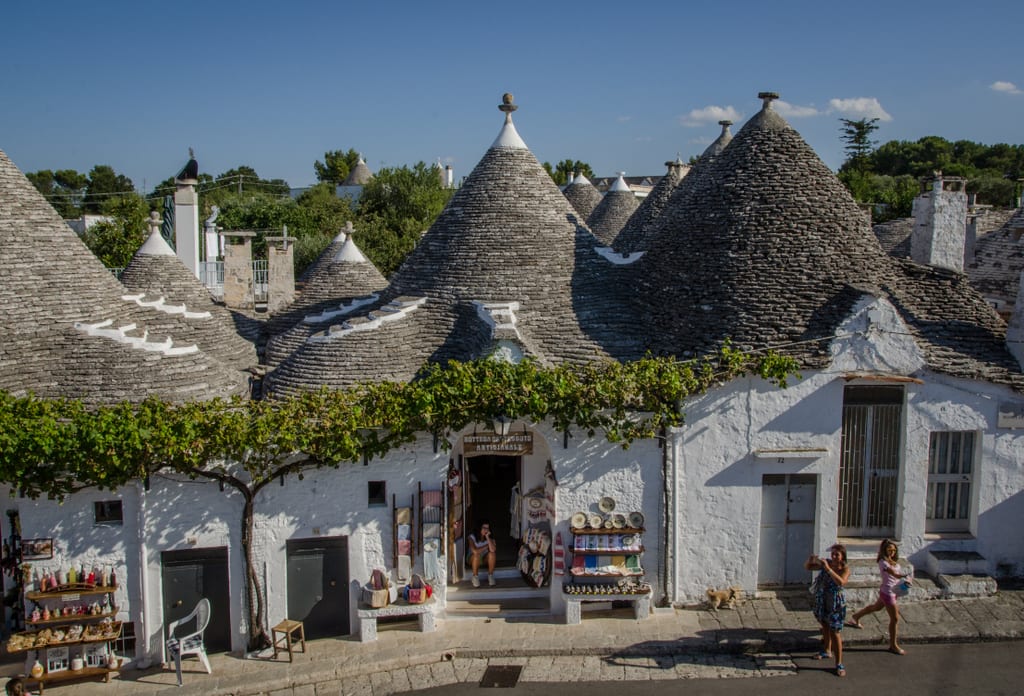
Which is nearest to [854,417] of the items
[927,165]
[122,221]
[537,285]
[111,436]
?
[537,285]

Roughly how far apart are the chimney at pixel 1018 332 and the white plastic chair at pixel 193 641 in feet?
36.1

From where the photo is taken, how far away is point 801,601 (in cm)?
1121

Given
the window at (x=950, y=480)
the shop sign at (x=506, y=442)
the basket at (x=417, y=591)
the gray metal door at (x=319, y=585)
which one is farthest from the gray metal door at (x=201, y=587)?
the window at (x=950, y=480)

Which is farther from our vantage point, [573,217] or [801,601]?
[573,217]

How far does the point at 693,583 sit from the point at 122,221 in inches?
1427

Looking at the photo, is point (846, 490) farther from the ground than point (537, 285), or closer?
closer

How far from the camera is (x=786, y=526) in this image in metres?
11.5

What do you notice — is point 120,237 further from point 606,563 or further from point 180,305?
point 606,563

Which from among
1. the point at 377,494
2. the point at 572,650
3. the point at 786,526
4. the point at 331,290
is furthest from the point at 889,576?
the point at 331,290

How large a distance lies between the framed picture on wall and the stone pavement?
56.1 inches

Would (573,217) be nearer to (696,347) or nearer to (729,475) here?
(696,347)

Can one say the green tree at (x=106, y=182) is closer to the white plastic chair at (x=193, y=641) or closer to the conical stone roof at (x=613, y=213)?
the conical stone roof at (x=613, y=213)

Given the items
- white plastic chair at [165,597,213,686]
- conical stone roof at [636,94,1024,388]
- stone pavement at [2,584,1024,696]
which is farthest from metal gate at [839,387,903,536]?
white plastic chair at [165,597,213,686]

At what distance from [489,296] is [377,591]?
15.7 ft
